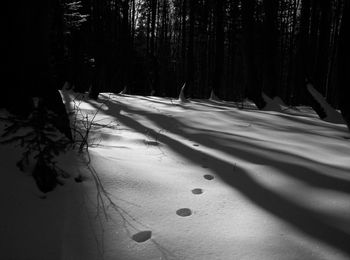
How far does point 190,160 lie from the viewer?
2.96 metres

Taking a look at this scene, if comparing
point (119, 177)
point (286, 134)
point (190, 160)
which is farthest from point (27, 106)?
point (286, 134)

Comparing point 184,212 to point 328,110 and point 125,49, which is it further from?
point 125,49

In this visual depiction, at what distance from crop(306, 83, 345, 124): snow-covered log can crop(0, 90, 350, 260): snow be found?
125 inches

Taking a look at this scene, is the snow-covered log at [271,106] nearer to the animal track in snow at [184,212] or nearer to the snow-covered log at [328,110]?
the snow-covered log at [328,110]

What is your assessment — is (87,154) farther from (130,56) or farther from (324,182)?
(130,56)

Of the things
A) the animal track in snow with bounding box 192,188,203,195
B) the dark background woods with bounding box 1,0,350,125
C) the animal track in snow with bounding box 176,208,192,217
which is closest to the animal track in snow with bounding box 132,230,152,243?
the animal track in snow with bounding box 176,208,192,217

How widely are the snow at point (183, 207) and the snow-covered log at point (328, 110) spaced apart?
316 centimetres

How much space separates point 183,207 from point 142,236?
40 cm

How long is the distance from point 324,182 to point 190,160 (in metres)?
1.21

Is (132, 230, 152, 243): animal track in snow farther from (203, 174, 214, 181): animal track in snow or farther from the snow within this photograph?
(203, 174, 214, 181): animal track in snow

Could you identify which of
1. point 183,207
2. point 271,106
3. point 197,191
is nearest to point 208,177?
point 197,191

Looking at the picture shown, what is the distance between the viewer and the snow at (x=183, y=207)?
63.4 inches

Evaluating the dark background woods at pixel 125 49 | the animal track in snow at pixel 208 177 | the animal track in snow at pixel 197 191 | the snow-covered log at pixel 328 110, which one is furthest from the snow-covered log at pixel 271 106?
the animal track in snow at pixel 197 191

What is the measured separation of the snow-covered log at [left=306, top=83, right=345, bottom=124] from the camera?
6039 millimetres
